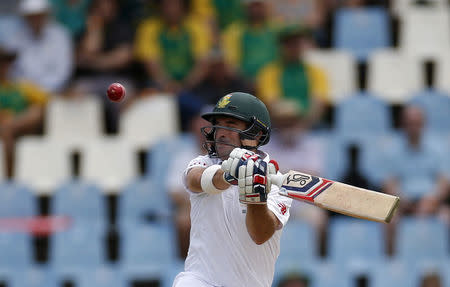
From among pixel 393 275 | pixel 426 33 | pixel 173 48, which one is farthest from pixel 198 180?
pixel 426 33

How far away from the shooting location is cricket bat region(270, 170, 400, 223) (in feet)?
12.2

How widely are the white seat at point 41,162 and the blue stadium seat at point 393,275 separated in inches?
119

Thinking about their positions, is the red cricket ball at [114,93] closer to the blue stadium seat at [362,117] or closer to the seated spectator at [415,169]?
the seated spectator at [415,169]

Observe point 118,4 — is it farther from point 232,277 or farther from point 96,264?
point 232,277

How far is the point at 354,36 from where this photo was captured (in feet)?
29.7

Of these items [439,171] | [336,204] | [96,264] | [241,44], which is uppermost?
[241,44]

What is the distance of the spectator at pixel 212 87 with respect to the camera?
8.23 m

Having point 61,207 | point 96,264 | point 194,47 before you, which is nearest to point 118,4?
point 194,47

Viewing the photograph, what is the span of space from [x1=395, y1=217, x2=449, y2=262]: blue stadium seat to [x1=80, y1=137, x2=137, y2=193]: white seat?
2.54 m

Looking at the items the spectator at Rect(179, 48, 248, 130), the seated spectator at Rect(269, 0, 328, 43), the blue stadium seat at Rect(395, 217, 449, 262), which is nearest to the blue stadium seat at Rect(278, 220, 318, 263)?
the blue stadium seat at Rect(395, 217, 449, 262)

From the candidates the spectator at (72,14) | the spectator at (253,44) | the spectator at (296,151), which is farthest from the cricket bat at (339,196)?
the spectator at (72,14)

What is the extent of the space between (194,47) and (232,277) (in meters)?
4.80

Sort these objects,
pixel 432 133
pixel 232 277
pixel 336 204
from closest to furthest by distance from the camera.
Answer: pixel 336 204 → pixel 232 277 → pixel 432 133

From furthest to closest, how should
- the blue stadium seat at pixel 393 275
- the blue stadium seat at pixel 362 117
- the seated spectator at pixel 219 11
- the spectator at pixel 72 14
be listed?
the spectator at pixel 72 14 < the seated spectator at pixel 219 11 < the blue stadium seat at pixel 362 117 < the blue stadium seat at pixel 393 275
